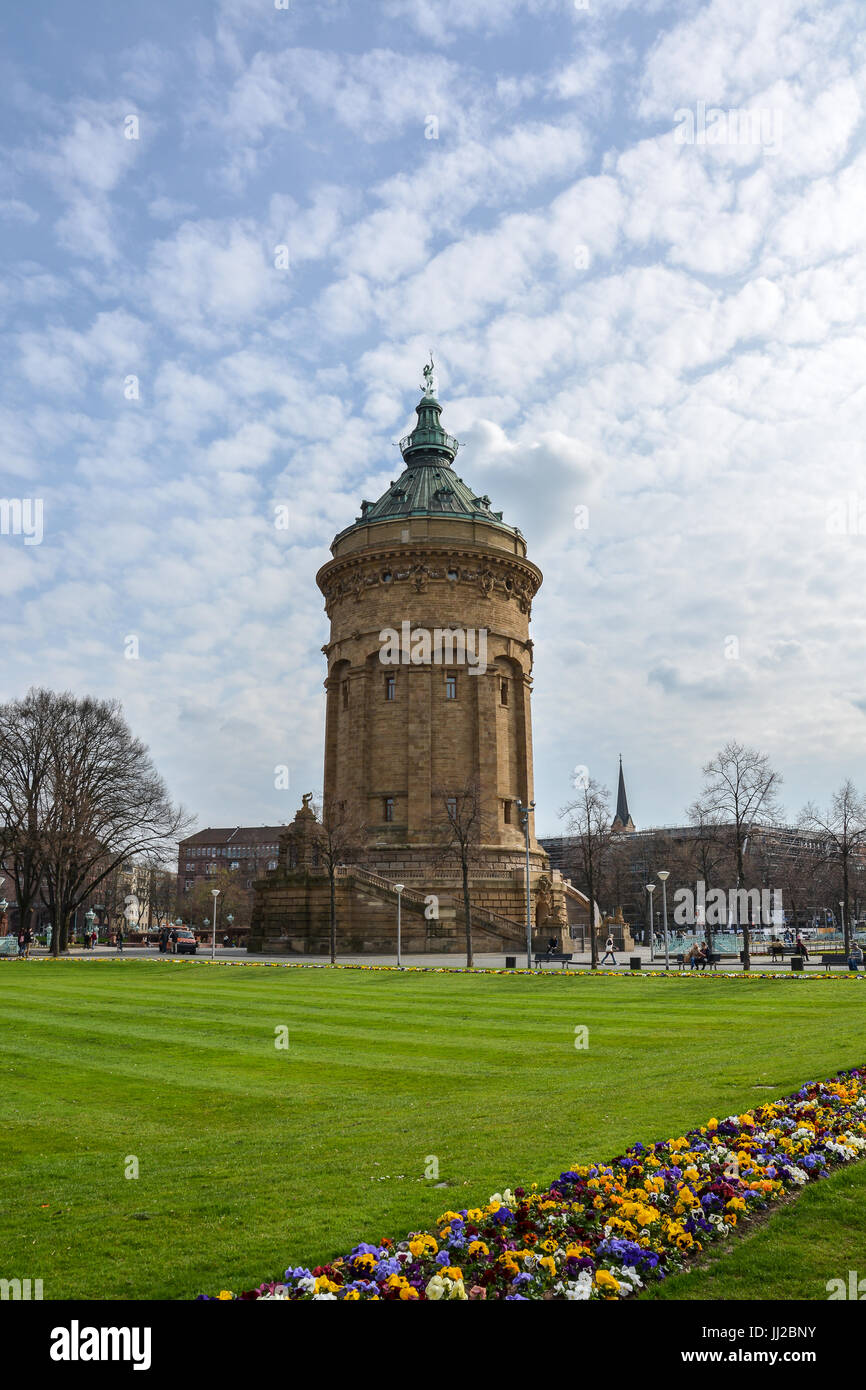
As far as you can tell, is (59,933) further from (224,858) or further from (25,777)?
(224,858)

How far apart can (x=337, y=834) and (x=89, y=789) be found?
53.1ft

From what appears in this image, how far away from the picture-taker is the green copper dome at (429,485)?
74.2 metres

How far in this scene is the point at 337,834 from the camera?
6288cm

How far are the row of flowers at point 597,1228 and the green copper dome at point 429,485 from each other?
64194 millimetres

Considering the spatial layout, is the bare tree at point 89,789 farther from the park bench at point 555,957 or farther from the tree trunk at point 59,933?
the park bench at point 555,957

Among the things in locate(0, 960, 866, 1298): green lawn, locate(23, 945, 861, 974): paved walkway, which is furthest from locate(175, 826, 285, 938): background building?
locate(0, 960, 866, 1298): green lawn

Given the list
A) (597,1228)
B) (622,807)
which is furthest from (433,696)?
(622,807)

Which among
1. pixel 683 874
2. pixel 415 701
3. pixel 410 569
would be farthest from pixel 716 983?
pixel 683 874

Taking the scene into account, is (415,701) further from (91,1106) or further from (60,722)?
(91,1106)

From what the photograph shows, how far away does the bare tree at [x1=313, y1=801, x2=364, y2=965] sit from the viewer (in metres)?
56.3
